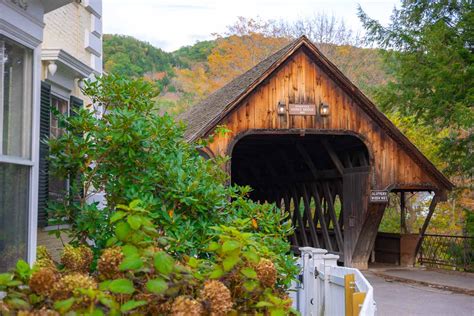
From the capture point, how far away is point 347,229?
63.8ft

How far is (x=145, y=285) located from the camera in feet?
12.3

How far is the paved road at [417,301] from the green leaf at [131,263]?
8906 mm

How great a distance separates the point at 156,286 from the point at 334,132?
570 inches

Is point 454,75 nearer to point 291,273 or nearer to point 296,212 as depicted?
point 296,212

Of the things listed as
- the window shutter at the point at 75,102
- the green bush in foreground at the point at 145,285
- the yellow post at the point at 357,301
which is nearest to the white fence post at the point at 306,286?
the yellow post at the point at 357,301

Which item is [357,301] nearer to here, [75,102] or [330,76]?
[75,102]

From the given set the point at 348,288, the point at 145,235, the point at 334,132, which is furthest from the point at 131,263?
the point at 334,132

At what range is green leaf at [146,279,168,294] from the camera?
139 inches

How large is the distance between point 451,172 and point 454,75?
3.89 meters

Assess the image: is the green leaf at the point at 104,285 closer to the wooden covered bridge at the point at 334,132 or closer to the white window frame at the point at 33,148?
the white window frame at the point at 33,148

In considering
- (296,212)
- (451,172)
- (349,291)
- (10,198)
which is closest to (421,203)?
(296,212)

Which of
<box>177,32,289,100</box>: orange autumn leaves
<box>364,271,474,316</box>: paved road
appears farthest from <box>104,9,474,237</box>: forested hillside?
<box>364,271,474,316</box>: paved road

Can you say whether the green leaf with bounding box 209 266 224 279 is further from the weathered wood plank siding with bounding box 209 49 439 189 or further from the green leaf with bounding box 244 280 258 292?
the weathered wood plank siding with bounding box 209 49 439 189

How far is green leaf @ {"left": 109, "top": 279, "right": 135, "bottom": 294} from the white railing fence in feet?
8.20
